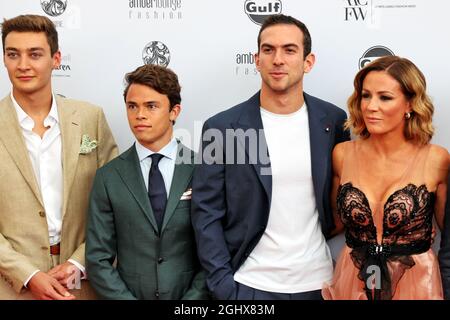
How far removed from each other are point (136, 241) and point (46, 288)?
38 centimetres

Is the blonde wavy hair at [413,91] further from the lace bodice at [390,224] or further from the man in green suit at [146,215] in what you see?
the man in green suit at [146,215]

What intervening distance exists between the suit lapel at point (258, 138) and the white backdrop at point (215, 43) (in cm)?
47

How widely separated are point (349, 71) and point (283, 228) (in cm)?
85

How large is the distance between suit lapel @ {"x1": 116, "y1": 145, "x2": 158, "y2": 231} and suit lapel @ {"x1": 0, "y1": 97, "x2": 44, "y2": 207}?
321 mm

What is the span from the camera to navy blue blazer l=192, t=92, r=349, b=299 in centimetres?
243

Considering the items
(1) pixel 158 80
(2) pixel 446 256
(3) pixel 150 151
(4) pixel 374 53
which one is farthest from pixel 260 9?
(2) pixel 446 256

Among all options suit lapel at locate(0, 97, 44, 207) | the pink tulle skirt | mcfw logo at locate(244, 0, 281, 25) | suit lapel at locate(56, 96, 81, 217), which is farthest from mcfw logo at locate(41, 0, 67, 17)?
the pink tulle skirt

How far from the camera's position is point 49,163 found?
2559 mm

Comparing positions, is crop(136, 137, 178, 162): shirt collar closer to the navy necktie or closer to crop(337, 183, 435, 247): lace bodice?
the navy necktie

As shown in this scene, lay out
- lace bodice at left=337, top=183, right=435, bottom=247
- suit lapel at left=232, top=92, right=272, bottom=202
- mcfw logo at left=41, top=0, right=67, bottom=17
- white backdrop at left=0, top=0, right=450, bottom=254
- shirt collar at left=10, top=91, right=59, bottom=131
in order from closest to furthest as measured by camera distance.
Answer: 1. lace bodice at left=337, top=183, right=435, bottom=247
2. suit lapel at left=232, top=92, right=272, bottom=202
3. shirt collar at left=10, top=91, right=59, bottom=131
4. white backdrop at left=0, top=0, right=450, bottom=254
5. mcfw logo at left=41, top=0, right=67, bottom=17

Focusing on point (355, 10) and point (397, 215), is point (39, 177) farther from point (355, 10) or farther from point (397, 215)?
point (355, 10)

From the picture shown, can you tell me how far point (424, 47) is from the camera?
283 centimetres

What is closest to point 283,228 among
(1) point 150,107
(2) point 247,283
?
(2) point 247,283
